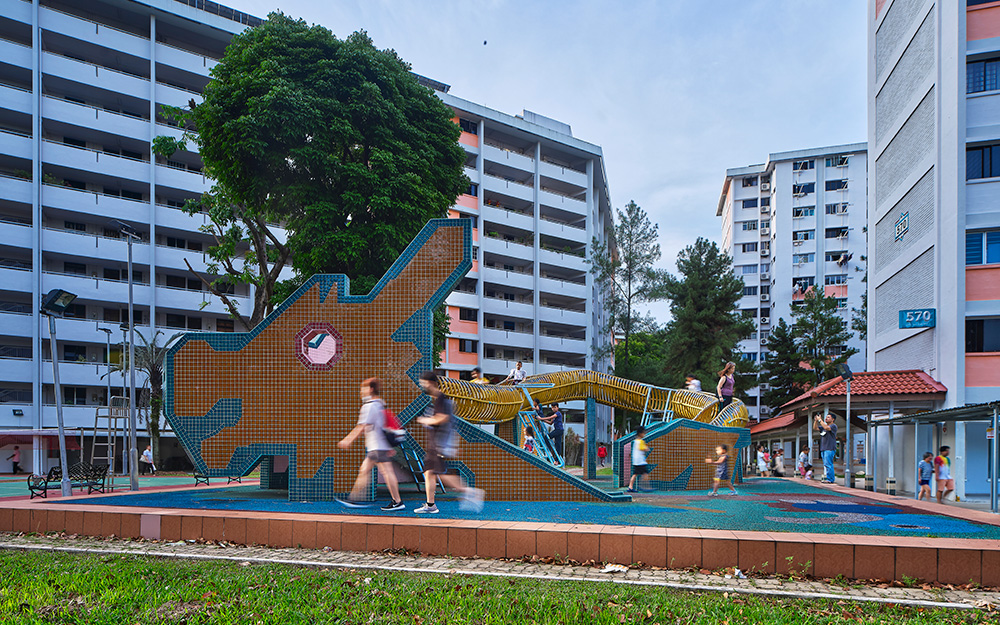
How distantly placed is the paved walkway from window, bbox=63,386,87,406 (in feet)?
118

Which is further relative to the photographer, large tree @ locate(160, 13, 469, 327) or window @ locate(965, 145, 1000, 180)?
large tree @ locate(160, 13, 469, 327)

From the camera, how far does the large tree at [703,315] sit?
44.6 meters

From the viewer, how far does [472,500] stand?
11008 mm

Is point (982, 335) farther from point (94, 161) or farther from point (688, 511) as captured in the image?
point (94, 161)

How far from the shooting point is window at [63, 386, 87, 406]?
3969cm

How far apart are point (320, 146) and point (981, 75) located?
21.7m

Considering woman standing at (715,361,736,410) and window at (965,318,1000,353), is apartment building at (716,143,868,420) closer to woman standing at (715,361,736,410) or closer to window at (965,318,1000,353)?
window at (965,318,1000,353)

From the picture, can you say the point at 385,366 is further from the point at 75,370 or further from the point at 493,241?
the point at 493,241

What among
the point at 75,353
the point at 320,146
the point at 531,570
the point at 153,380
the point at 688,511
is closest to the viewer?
the point at 531,570

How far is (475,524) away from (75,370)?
130ft

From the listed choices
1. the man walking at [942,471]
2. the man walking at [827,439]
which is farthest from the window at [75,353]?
the man walking at [942,471]

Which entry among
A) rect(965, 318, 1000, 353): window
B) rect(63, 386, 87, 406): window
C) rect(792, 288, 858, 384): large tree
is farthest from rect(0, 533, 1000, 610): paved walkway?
rect(792, 288, 858, 384): large tree

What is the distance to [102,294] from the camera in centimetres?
4047

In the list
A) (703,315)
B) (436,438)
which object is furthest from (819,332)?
(436,438)
